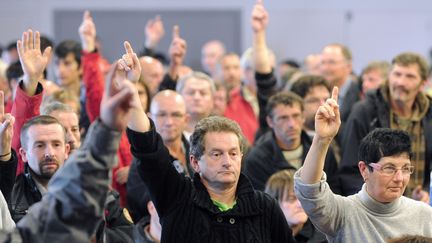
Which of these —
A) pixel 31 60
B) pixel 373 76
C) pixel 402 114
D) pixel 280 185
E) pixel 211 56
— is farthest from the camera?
pixel 211 56

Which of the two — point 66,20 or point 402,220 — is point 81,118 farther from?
point 66,20

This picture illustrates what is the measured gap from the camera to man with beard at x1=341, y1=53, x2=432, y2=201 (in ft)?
15.7

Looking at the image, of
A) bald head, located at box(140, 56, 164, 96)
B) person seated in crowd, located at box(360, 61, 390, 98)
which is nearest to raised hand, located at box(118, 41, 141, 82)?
bald head, located at box(140, 56, 164, 96)

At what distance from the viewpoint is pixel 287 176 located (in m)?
4.08

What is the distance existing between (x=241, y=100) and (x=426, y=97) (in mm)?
1777

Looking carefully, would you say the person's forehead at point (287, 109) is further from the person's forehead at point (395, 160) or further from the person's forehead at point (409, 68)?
the person's forehead at point (395, 160)

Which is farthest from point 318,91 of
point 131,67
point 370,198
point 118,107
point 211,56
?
point 211,56

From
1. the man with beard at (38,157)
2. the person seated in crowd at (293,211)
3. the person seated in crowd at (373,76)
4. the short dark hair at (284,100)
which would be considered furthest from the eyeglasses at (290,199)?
the person seated in crowd at (373,76)

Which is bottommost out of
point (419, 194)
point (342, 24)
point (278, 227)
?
point (419, 194)

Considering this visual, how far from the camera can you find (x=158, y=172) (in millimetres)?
3078

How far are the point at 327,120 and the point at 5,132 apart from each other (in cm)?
123

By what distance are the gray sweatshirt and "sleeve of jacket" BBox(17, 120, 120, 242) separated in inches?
40.6

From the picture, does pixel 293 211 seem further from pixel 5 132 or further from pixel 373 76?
pixel 373 76

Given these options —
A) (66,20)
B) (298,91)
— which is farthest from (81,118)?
(66,20)
